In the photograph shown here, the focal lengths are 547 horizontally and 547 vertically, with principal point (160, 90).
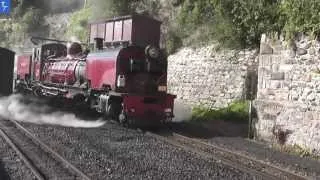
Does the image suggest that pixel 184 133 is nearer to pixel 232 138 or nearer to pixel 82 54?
pixel 232 138

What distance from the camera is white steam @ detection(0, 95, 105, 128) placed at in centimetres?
1736

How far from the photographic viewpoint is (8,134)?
14.1 m

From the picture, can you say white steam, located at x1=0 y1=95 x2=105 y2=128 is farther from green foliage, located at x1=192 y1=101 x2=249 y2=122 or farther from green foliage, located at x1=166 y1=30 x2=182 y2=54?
green foliage, located at x1=166 y1=30 x2=182 y2=54

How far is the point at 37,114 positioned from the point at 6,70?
488 centimetres

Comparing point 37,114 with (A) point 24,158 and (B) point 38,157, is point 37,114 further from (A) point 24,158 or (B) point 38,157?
(A) point 24,158

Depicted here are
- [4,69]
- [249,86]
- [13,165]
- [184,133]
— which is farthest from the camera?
[4,69]

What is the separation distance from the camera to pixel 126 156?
36.2 ft

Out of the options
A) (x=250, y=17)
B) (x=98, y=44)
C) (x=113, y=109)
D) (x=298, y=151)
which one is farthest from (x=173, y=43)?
(x=298, y=151)

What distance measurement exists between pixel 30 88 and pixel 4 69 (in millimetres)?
2877

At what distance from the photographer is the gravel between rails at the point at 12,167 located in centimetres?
880

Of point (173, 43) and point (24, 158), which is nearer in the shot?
point (24, 158)

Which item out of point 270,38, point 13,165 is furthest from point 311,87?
point 13,165

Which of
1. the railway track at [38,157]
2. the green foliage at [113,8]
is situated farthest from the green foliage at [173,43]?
the railway track at [38,157]

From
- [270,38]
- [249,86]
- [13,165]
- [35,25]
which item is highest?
[35,25]
